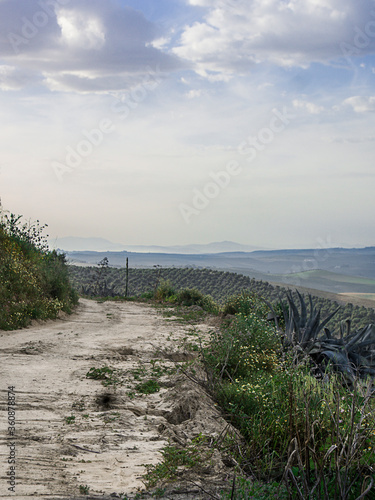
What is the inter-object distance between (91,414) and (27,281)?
8594 millimetres

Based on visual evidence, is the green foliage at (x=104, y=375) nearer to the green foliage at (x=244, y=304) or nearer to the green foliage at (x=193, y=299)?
the green foliage at (x=244, y=304)

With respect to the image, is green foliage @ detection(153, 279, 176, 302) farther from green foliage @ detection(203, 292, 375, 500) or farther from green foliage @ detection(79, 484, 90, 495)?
green foliage @ detection(79, 484, 90, 495)

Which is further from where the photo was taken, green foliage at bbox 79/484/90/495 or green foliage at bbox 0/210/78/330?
green foliage at bbox 0/210/78/330

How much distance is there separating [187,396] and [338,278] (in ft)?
94.3

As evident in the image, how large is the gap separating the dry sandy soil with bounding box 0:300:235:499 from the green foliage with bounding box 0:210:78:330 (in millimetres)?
1746

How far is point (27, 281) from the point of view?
13125 millimetres

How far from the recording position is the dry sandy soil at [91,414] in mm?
3672

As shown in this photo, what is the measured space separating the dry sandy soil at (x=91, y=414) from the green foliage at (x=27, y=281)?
1.75 metres

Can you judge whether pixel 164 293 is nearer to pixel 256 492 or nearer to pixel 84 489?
pixel 84 489

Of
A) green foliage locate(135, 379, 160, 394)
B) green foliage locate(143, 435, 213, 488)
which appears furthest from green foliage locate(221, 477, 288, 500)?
green foliage locate(135, 379, 160, 394)

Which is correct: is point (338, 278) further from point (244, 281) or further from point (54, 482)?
point (54, 482)

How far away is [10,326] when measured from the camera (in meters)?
11.1

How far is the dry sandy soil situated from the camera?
367 centimetres

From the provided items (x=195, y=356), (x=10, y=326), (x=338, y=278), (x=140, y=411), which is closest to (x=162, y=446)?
(x=140, y=411)
